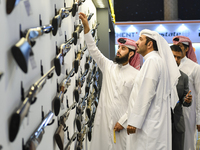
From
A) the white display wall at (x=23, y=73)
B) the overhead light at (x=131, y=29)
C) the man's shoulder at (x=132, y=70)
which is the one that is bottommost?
the man's shoulder at (x=132, y=70)

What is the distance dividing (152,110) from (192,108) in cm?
146

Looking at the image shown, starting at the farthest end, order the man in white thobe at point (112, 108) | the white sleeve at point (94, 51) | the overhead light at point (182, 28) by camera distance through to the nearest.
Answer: the overhead light at point (182, 28)
the man in white thobe at point (112, 108)
the white sleeve at point (94, 51)

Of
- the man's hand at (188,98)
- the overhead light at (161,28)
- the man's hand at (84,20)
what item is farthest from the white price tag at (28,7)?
the overhead light at (161,28)

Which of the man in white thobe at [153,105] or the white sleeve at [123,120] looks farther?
the white sleeve at [123,120]

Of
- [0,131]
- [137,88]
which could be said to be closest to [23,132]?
[0,131]

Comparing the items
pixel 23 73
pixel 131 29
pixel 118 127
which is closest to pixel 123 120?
pixel 118 127

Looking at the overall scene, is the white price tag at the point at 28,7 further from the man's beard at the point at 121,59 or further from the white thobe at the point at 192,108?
the white thobe at the point at 192,108

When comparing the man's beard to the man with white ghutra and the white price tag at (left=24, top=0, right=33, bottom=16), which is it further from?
the white price tag at (left=24, top=0, right=33, bottom=16)

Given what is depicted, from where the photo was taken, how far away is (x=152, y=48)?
2.95m

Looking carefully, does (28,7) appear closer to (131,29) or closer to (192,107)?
(192,107)

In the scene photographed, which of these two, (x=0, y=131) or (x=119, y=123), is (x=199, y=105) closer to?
(x=119, y=123)

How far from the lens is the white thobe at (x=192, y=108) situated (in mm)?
3789

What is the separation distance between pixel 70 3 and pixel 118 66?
141 cm

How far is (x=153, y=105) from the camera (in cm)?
267
